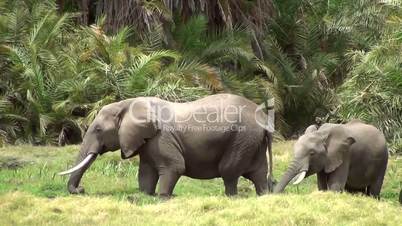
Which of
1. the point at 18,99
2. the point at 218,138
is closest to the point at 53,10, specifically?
the point at 18,99

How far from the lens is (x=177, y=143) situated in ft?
37.1

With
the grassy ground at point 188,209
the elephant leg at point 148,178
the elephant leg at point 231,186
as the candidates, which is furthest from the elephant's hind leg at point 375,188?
the elephant leg at point 148,178

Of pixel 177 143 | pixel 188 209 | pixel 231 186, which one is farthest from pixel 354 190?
pixel 188 209

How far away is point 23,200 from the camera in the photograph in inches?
397

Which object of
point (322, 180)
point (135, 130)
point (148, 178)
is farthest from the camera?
point (322, 180)

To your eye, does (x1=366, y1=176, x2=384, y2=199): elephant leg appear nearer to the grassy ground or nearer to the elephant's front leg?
the grassy ground

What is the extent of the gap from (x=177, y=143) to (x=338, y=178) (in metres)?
2.45

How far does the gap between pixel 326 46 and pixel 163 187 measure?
15.9m

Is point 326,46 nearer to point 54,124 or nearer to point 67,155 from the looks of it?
point 54,124

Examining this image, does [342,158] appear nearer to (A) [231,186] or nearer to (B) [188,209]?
(A) [231,186]

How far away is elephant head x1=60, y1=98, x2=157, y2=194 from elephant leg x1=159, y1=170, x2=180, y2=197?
53 centimetres

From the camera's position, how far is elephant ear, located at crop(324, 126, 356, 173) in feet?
38.6

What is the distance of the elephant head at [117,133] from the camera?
11.2 meters

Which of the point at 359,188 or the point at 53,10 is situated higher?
the point at 53,10
